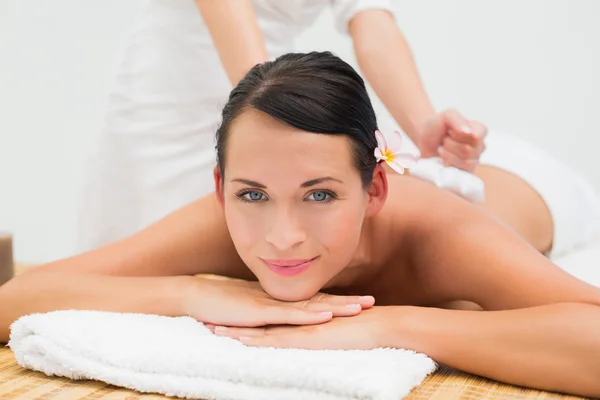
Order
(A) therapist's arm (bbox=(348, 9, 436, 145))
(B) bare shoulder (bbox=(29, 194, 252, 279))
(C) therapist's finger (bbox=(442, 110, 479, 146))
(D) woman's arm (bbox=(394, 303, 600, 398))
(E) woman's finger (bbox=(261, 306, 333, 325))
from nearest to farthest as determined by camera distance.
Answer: (D) woman's arm (bbox=(394, 303, 600, 398))
(E) woman's finger (bbox=(261, 306, 333, 325))
(B) bare shoulder (bbox=(29, 194, 252, 279))
(C) therapist's finger (bbox=(442, 110, 479, 146))
(A) therapist's arm (bbox=(348, 9, 436, 145))

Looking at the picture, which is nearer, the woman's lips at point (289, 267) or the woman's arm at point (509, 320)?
the woman's arm at point (509, 320)

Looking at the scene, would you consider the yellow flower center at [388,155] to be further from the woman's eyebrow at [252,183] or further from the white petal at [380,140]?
the woman's eyebrow at [252,183]

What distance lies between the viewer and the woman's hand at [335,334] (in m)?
1.30

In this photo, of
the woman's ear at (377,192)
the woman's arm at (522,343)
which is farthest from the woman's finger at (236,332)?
the woman's ear at (377,192)

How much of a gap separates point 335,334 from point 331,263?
145mm

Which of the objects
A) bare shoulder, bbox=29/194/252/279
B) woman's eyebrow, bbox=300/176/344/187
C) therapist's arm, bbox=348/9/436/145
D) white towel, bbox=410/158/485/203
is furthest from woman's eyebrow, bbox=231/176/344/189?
therapist's arm, bbox=348/9/436/145

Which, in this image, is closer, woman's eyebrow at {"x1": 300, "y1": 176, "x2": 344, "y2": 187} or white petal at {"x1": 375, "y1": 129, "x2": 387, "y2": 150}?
woman's eyebrow at {"x1": 300, "y1": 176, "x2": 344, "y2": 187}

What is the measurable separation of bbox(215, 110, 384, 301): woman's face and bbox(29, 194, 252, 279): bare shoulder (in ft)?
0.94

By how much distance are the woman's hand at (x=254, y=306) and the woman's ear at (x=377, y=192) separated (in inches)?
7.6

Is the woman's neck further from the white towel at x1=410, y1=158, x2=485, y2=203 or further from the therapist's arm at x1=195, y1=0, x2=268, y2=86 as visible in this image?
the therapist's arm at x1=195, y1=0, x2=268, y2=86

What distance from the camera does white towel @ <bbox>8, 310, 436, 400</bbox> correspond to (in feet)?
3.71

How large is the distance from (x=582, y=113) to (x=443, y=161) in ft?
4.63

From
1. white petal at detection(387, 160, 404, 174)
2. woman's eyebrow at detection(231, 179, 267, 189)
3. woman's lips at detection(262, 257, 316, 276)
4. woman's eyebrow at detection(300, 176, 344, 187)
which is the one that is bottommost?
woman's lips at detection(262, 257, 316, 276)

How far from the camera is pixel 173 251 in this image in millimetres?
1688
